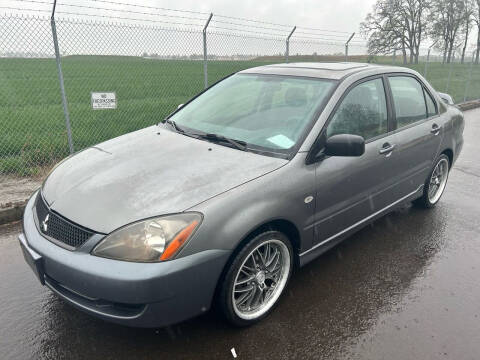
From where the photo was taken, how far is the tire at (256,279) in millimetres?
2424

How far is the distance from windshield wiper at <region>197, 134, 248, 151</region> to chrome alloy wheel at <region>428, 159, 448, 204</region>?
269 cm

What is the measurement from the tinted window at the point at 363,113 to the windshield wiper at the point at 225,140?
64 cm

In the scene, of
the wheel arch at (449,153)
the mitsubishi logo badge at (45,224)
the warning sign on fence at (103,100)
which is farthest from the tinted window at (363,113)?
the warning sign on fence at (103,100)

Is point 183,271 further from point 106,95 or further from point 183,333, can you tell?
point 106,95

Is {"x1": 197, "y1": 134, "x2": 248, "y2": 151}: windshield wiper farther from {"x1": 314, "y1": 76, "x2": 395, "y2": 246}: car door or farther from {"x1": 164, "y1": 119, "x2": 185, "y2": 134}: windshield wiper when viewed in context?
→ {"x1": 314, "y1": 76, "x2": 395, "y2": 246}: car door

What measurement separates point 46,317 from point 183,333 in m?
0.98

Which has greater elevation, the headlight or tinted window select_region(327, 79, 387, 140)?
tinted window select_region(327, 79, 387, 140)

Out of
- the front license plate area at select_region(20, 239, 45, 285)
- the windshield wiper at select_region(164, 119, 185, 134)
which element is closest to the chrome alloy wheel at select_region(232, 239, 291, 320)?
the front license plate area at select_region(20, 239, 45, 285)

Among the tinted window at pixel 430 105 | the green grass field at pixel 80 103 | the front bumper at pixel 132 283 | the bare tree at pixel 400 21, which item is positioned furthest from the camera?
the bare tree at pixel 400 21

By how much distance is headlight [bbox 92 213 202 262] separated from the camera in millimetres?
2137

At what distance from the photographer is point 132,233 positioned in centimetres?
217

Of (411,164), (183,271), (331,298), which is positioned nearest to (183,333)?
(183,271)

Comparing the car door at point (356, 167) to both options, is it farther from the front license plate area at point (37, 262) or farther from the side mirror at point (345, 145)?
the front license plate area at point (37, 262)

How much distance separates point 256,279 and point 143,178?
1005mm
